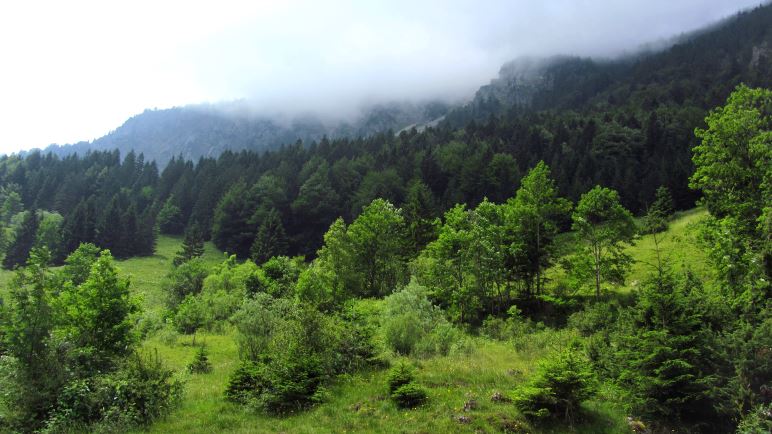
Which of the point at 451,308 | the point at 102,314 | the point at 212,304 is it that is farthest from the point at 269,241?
Result: the point at 102,314

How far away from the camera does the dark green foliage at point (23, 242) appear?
86.2 m

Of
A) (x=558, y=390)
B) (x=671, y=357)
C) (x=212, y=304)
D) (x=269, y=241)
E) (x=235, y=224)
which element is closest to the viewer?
(x=671, y=357)

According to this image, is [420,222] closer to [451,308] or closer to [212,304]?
[451,308]

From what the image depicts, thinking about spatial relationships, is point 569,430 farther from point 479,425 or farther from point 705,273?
point 705,273

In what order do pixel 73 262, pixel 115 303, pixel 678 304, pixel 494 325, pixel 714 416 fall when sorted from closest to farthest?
pixel 714 416 → pixel 678 304 → pixel 115 303 → pixel 494 325 → pixel 73 262

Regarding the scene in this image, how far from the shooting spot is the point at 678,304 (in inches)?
673

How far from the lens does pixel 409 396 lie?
17.4m

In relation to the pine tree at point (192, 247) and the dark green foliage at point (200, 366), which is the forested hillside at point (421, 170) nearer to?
the pine tree at point (192, 247)

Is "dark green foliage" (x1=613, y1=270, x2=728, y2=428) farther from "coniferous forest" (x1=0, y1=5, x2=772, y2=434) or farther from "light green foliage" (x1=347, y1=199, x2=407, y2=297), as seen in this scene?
"light green foliage" (x1=347, y1=199, x2=407, y2=297)

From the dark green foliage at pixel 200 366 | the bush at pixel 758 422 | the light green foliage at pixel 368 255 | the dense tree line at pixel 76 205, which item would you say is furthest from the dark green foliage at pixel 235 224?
the bush at pixel 758 422

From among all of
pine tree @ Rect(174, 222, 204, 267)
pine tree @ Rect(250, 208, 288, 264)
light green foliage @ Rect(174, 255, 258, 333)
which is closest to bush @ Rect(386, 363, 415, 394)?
light green foliage @ Rect(174, 255, 258, 333)

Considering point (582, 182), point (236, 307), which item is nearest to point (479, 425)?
point (236, 307)

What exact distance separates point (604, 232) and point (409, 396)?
27074 mm

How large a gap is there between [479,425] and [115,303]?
56.0 ft
